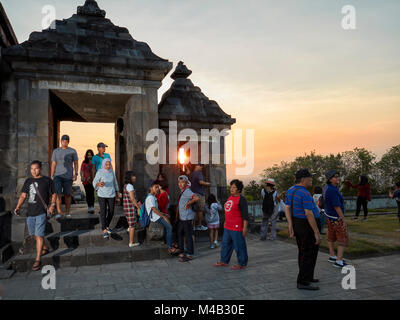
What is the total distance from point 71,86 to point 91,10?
107 inches

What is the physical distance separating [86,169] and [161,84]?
11.2 ft

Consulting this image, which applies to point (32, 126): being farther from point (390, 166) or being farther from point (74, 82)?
point (390, 166)

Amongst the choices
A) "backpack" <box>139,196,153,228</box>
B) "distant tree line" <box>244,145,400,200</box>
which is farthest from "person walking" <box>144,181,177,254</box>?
"distant tree line" <box>244,145,400,200</box>

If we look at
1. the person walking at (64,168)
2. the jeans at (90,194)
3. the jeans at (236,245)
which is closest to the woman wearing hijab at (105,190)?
the person walking at (64,168)

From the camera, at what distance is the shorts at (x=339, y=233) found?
5.93 metres

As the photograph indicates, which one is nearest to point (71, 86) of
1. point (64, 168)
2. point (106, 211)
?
point (64, 168)

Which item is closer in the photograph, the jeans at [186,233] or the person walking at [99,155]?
the jeans at [186,233]

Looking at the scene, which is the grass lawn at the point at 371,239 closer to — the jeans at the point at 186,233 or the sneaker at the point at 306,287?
the sneaker at the point at 306,287

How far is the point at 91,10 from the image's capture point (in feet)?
30.5

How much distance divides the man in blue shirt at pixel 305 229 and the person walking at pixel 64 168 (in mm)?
5307

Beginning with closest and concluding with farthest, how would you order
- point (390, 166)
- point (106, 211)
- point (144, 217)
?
point (144, 217)
point (106, 211)
point (390, 166)
